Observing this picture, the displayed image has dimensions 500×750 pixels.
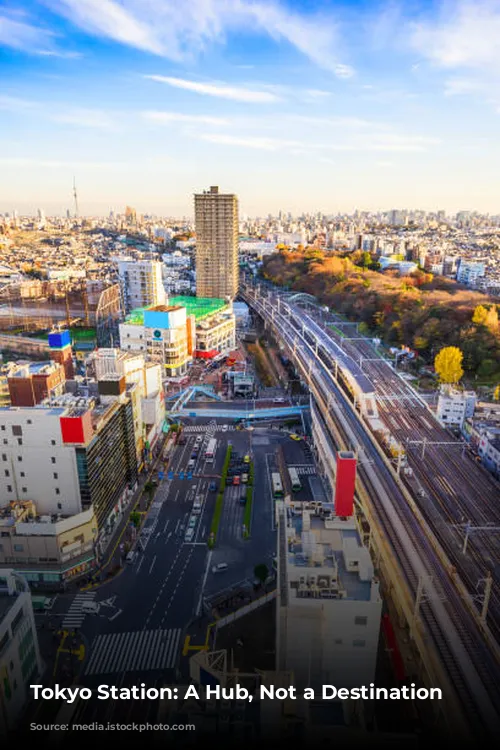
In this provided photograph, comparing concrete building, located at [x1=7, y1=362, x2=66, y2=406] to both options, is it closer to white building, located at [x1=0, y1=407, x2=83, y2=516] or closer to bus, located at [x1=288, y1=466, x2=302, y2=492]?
white building, located at [x1=0, y1=407, x2=83, y2=516]

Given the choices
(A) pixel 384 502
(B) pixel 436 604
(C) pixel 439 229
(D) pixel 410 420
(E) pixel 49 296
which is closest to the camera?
(B) pixel 436 604

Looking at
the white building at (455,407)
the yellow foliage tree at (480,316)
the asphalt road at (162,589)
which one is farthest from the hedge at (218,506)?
the yellow foliage tree at (480,316)

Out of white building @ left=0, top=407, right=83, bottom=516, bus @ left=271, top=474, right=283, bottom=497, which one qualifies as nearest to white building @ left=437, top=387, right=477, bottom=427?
bus @ left=271, top=474, right=283, bottom=497

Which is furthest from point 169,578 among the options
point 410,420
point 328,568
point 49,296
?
point 49,296

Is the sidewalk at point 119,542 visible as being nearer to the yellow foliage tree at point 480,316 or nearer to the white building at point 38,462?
the white building at point 38,462

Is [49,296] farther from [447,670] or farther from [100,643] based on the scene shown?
[447,670]

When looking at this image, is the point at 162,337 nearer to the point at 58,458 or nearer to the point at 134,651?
the point at 58,458

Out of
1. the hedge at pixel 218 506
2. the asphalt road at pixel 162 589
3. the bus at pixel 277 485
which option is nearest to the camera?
the asphalt road at pixel 162 589

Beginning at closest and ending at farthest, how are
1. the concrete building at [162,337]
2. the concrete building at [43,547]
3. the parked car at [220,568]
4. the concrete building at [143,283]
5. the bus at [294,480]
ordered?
the concrete building at [43,547], the parked car at [220,568], the bus at [294,480], the concrete building at [162,337], the concrete building at [143,283]
